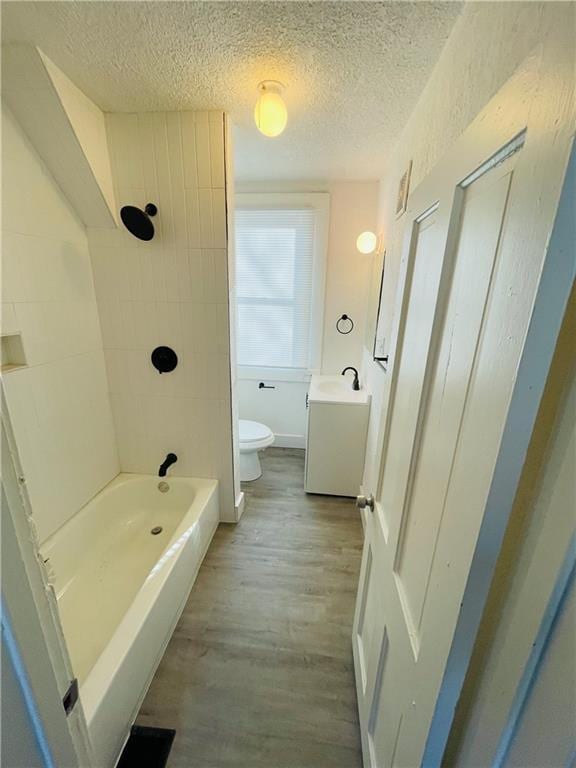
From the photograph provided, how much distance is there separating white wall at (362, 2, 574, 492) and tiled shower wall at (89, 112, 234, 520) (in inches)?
36.7

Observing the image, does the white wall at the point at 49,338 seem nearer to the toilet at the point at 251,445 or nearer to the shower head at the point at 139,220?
the shower head at the point at 139,220

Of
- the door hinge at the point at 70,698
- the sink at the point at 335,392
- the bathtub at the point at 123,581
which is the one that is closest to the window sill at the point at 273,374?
the sink at the point at 335,392

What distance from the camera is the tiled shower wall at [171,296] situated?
60.6 inches

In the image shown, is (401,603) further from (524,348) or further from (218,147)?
(218,147)

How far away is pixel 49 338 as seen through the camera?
4.83 ft

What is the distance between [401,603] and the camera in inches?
28.6

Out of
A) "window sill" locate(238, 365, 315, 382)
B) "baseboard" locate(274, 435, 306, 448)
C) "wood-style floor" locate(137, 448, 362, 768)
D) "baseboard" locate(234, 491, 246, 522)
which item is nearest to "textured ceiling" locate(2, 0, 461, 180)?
"window sill" locate(238, 365, 315, 382)

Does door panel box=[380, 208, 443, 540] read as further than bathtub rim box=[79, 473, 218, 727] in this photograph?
No

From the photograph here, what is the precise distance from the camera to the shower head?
1.57 m

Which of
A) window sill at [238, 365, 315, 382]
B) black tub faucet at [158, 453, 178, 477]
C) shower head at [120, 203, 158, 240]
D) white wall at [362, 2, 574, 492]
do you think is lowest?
black tub faucet at [158, 453, 178, 477]

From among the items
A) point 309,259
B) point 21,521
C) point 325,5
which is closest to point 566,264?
point 21,521

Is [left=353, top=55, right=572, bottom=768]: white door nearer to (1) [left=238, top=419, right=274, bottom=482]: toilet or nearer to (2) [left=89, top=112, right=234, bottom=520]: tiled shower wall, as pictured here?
(2) [left=89, top=112, right=234, bottom=520]: tiled shower wall

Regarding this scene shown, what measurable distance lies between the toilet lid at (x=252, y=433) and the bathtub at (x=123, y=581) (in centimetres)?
55

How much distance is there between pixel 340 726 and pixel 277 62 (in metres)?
2.47
